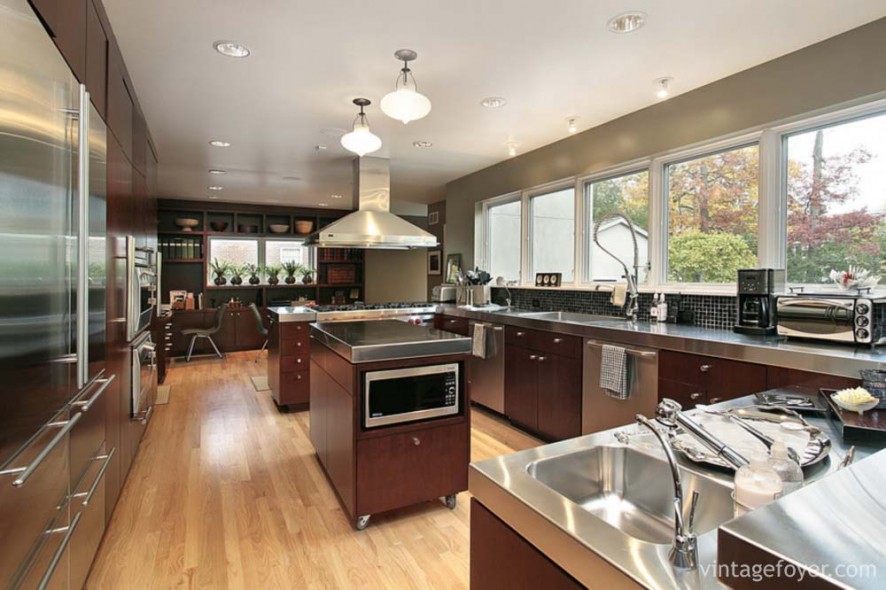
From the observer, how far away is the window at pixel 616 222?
3633 mm

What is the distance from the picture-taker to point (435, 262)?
7.48m

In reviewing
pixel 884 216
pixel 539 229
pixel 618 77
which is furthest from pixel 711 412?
pixel 539 229

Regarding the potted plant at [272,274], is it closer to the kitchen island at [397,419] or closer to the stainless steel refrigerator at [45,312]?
the kitchen island at [397,419]

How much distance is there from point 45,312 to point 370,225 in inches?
130

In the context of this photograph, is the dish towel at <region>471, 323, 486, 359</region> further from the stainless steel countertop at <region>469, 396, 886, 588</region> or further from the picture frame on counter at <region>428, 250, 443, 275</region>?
the picture frame on counter at <region>428, 250, 443, 275</region>

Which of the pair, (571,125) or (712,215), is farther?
(571,125)

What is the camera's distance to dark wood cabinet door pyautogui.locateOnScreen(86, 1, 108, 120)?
1.88 m

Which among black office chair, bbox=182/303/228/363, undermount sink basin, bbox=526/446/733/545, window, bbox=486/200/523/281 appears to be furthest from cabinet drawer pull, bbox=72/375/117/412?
black office chair, bbox=182/303/228/363

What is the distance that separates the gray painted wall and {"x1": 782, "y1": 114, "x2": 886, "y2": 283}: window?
8.1 inches

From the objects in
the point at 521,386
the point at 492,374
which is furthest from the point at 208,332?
the point at 521,386

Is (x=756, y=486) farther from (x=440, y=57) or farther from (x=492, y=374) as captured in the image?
(x=492, y=374)

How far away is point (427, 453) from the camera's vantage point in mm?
2406

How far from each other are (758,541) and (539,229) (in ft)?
14.5

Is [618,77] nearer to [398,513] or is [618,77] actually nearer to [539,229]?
[539,229]
